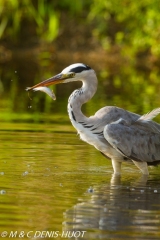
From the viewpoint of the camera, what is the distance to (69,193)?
9.26m

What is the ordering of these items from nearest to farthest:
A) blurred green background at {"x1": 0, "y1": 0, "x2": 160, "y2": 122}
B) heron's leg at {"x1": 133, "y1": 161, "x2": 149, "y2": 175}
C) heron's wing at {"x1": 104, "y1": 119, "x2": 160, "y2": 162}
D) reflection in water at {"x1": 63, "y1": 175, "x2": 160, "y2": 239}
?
reflection in water at {"x1": 63, "y1": 175, "x2": 160, "y2": 239} → heron's wing at {"x1": 104, "y1": 119, "x2": 160, "y2": 162} → heron's leg at {"x1": 133, "y1": 161, "x2": 149, "y2": 175} → blurred green background at {"x1": 0, "y1": 0, "x2": 160, "y2": 122}

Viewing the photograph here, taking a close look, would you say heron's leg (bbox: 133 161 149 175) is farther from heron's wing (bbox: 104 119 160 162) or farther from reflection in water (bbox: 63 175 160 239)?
reflection in water (bbox: 63 175 160 239)

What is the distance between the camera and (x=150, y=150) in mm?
10906

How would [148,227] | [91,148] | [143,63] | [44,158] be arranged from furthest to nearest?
[143,63] → [91,148] → [44,158] → [148,227]

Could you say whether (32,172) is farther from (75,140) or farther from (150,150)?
(75,140)

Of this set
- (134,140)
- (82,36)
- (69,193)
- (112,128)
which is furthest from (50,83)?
(82,36)

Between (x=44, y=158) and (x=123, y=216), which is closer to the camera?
(x=123, y=216)

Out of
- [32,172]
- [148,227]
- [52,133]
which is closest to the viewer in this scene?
[148,227]

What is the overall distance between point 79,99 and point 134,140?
0.89m

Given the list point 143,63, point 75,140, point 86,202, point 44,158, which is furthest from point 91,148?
point 143,63


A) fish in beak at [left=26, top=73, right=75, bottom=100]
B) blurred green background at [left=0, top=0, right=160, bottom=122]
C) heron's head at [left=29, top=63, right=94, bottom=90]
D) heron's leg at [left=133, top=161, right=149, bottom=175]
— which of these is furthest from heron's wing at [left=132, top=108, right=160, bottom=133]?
blurred green background at [left=0, top=0, right=160, bottom=122]

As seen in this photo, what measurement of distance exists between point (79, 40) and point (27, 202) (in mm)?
24381

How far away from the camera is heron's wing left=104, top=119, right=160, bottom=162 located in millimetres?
10461

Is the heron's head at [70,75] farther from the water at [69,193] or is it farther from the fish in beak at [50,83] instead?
the water at [69,193]
